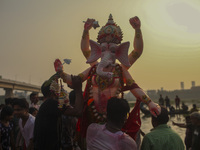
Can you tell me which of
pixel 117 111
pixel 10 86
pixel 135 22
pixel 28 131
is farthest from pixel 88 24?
pixel 10 86

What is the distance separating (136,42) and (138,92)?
3.42 feet

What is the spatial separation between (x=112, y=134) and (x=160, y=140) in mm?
676

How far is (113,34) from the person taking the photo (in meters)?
3.58

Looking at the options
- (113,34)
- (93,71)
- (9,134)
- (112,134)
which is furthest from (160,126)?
(9,134)

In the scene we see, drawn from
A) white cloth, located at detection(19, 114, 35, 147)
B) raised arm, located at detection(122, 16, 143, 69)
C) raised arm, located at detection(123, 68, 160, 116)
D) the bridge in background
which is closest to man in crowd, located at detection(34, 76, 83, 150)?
white cloth, located at detection(19, 114, 35, 147)

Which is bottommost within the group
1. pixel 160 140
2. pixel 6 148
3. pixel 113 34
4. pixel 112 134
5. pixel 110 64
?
pixel 6 148

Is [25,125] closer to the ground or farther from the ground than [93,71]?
closer to the ground

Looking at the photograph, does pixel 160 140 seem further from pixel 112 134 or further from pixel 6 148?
pixel 6 148

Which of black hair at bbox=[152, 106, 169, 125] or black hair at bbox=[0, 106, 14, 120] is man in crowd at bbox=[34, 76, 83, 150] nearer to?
black hair at bbox=[152, 106, 169, 125]

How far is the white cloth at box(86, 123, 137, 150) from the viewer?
1875mm

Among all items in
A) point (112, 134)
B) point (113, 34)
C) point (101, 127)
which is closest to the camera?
point (112, 134)

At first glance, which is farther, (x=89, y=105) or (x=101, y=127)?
(x=89, y=105)

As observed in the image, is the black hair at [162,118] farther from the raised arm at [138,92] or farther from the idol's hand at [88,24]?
the idol's hand at [88,24]

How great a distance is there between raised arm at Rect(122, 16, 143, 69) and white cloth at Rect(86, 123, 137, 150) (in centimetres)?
209
